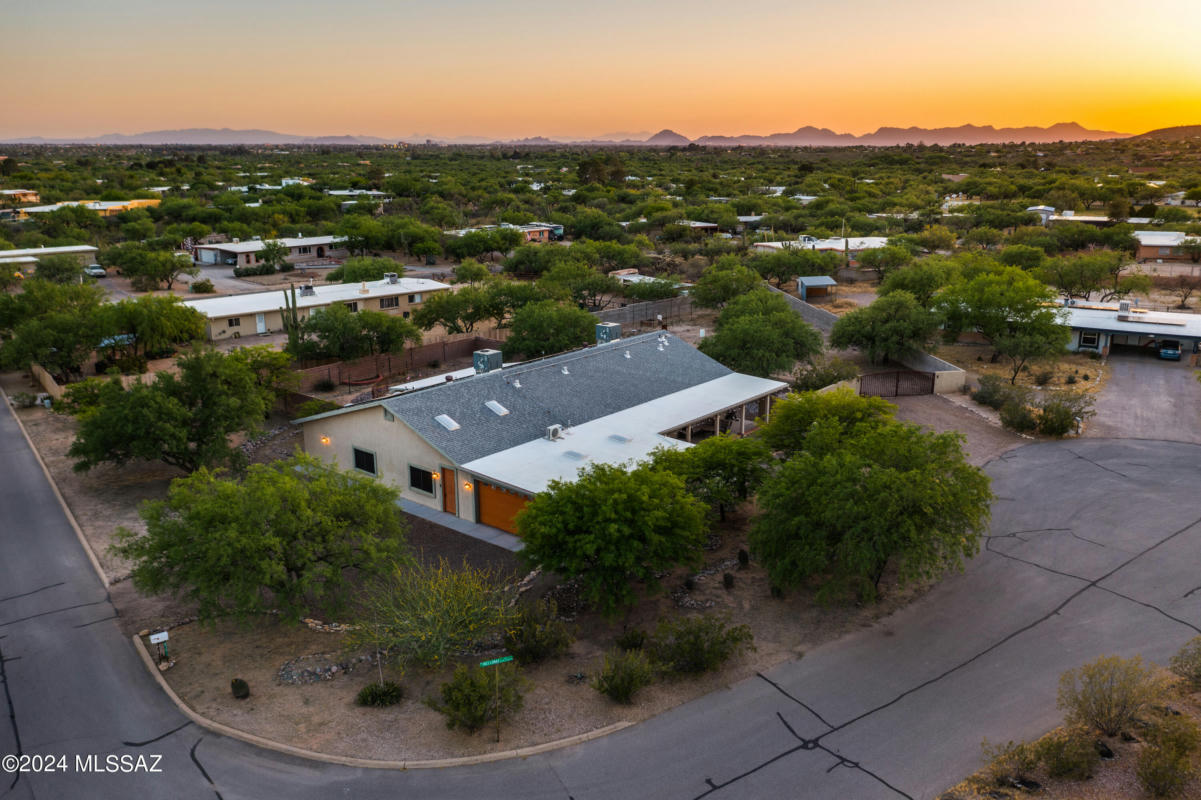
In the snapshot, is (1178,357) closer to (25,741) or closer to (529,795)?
(529,795)

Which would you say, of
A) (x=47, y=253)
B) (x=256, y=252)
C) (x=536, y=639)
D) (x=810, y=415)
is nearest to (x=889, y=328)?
(x=810, y=415)

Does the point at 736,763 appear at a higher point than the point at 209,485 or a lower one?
lower

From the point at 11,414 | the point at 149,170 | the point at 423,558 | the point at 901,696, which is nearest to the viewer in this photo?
the point at 901,696

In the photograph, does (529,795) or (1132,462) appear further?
(1132,462)

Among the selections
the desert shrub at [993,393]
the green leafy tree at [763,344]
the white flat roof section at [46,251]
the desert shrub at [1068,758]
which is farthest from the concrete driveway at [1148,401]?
the white flat roof section at [46,251]

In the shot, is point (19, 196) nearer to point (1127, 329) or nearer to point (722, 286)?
point (722, 286)

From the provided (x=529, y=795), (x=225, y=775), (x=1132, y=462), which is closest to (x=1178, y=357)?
(x=1132, y=462)
